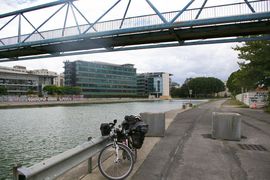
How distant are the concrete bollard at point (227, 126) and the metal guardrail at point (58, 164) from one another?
5.79m

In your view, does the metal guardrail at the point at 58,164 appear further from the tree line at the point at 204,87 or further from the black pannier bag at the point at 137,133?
the tree line at the point at 204,87

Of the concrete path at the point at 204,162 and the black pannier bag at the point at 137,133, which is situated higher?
the black pannier bag at the point at 137,133

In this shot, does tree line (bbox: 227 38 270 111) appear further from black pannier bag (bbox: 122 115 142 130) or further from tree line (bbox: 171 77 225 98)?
tree line (bbox: 171 77 225 98)

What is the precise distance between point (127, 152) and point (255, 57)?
1055 inches

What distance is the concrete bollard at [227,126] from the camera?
31.9ft

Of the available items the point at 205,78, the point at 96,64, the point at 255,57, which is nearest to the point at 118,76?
the point at 96,64

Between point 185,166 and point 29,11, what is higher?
point 29,11

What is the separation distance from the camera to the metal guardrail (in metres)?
3.34

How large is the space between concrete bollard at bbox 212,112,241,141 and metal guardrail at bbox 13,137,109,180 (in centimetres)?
579

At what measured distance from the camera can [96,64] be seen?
148 metres

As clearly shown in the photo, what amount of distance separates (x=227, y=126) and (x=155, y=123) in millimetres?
2816

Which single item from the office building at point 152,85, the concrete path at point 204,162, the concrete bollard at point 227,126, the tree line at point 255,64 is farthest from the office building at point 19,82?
the concrete path at point 204,162

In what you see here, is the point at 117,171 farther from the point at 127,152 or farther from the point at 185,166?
the point at 185,166

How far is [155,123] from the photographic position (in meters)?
10.8
